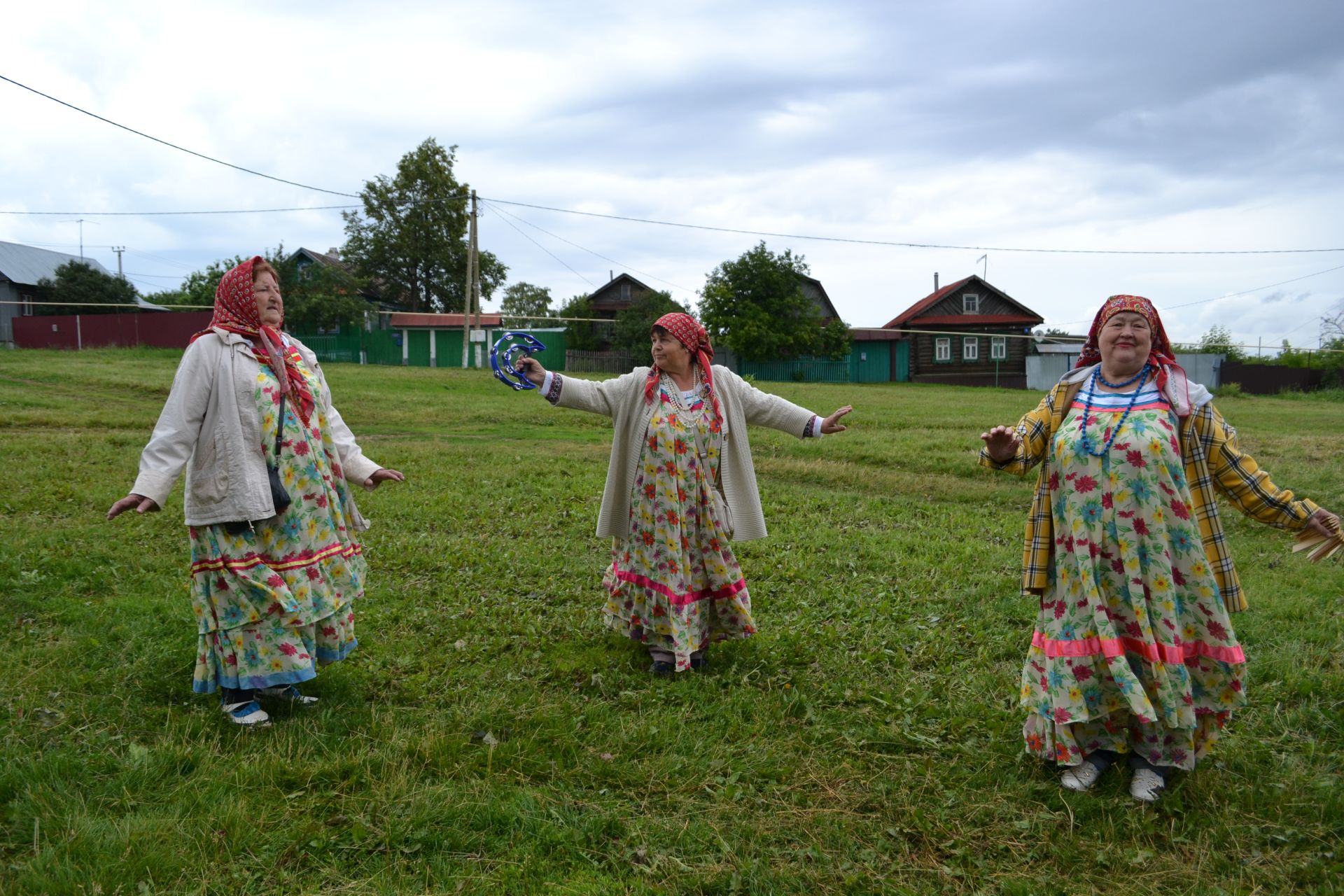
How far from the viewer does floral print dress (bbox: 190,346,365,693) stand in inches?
166

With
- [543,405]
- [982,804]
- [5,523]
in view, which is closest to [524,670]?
[982,804]

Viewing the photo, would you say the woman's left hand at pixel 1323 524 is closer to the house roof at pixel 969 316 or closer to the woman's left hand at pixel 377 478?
the woman's left hand at pixel 377 478

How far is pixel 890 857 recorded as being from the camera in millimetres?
3412

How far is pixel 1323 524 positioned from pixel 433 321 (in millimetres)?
44726

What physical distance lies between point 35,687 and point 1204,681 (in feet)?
17.2

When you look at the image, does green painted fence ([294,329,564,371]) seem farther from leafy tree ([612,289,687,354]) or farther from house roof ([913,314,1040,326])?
house roof ([913,314,1040,326])

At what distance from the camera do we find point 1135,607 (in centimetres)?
366

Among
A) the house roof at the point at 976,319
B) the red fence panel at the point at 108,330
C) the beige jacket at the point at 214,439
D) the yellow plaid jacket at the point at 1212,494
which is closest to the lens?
the yellow plaid jacket at the point at 1212,494

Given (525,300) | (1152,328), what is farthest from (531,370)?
(525,300)

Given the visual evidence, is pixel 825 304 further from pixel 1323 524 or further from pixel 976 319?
pixel 1323 524

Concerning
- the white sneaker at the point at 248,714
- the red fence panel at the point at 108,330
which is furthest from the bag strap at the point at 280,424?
the red fence panel at the point at 108,330

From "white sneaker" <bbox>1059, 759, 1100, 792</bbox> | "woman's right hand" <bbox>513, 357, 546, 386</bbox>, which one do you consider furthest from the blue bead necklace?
"woman's right hand" <bbox>513, 357, 546, 386</bbox>

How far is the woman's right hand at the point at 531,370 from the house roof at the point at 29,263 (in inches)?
1840

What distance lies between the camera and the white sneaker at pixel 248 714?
168 inches
